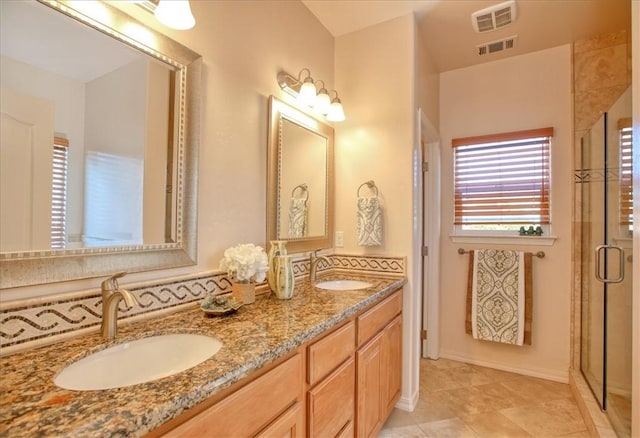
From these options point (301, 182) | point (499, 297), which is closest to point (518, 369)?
point (499, 297)

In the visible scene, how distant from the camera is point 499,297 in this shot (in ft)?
8.91

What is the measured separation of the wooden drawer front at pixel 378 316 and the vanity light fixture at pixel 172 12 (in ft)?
4.65

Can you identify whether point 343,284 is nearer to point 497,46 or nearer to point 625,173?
point 625,173

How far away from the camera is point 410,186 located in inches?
84.8

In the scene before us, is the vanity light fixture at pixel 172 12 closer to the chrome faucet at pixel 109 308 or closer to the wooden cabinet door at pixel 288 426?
the chrome faucet at pixel 109 308

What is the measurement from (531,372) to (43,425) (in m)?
3.22

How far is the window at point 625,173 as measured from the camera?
1.78 metres

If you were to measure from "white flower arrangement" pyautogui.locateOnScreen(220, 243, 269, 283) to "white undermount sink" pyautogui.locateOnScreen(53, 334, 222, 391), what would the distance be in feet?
1.17

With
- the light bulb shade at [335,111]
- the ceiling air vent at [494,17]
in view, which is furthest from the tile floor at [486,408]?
the ceiling air vent at [494,17]

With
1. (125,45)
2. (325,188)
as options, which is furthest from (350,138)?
(125,45)

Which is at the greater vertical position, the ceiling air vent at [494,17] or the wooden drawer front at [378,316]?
the ceiling air vent at [494,17]

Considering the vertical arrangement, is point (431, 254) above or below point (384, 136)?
below

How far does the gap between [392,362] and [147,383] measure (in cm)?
159

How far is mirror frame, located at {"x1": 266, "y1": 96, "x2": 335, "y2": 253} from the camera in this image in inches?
68.9
